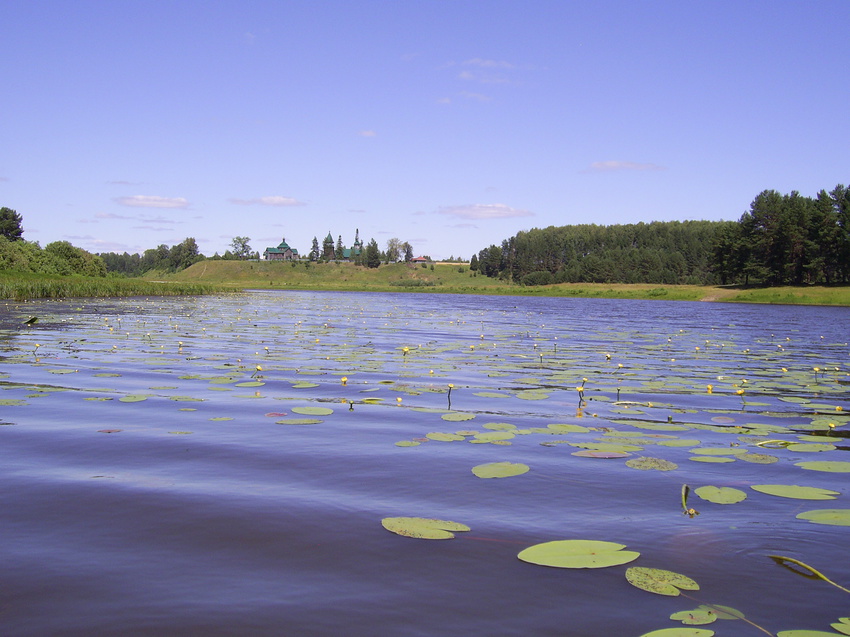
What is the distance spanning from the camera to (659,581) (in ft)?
11.5

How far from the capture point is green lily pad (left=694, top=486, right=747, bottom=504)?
4.96 metres

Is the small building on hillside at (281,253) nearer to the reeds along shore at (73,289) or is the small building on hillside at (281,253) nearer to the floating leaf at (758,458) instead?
the reeds along shore at (73,289)

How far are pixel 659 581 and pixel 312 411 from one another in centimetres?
524

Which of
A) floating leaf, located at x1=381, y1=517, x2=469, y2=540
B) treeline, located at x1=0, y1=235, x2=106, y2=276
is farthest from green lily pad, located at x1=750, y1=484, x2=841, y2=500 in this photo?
treeline, located at x1=0, y1=235, x2=106, y2=276

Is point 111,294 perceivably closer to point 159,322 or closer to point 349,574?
point 159,322

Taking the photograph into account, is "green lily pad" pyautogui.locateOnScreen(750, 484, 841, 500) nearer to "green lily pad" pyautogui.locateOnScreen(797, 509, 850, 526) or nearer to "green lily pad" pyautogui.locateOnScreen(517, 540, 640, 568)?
"green lily pad" pyautogui.locateOnScreen(797, 509, 850, 526)

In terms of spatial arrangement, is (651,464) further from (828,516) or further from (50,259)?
(50,259)

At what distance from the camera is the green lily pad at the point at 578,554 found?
3709mm

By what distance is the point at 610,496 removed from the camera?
5.10m

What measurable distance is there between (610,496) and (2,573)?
13.4 ft

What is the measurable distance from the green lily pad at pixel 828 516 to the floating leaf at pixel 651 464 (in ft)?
4.22

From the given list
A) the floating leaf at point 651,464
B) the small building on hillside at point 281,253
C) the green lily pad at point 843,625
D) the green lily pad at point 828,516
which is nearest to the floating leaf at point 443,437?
the floating leaf at point 651,464

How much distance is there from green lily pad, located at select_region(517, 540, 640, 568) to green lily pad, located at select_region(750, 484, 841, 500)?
193 cm

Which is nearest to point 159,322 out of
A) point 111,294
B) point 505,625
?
point 505,625
